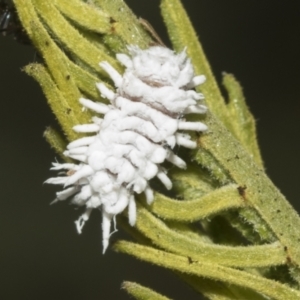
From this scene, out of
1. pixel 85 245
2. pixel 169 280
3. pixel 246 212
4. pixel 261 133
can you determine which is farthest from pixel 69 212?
pixel 246 212

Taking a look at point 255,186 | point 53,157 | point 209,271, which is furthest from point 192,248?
point 53,157

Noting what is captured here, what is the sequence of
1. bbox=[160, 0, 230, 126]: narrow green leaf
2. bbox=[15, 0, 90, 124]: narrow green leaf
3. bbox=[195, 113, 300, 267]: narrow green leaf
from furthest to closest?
bbox=[160, 0, 230, 126]: narrow green leaf
bbox=[195, 113, 300, 267]: narrow green leaf
bbox=[15, 0, 90, 124]: narrow green leaf

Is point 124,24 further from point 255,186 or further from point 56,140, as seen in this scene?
point 255,186

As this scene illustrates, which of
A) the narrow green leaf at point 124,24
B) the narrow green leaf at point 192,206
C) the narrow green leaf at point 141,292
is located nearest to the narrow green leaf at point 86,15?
the narrow green leaf at point 124,24

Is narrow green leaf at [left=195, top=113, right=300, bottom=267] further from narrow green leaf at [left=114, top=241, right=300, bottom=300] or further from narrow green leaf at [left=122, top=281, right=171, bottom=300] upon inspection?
narrow green leaf at [left=122, top=281, right=171, bottom=300]

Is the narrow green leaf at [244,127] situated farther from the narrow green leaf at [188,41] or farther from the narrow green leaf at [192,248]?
the narrow green leaf at [192,248]

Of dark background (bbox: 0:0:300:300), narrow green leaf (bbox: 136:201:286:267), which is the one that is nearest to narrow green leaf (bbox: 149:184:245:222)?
narrow green leaf (bbox: 136:201:286:267)

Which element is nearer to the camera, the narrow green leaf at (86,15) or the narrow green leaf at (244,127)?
the narrow green leaf at (86,15)
